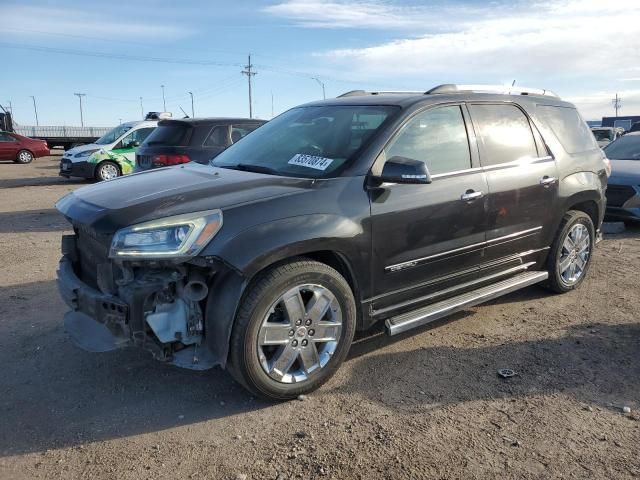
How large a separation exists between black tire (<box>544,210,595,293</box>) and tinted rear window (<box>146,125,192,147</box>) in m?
6.01

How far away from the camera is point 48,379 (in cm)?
354

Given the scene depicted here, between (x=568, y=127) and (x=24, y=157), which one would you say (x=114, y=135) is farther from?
(x=568, y=127)

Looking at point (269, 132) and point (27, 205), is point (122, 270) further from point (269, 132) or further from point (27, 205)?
point (27, 205)

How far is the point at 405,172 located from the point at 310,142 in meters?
0.92

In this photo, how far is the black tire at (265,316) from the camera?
2971 millimetres

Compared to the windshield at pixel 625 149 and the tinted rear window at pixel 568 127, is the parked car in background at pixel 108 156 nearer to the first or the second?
the windshield at pixel 625 149

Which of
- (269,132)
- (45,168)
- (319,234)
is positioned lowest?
(45,168)

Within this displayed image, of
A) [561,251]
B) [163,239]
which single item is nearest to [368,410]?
[163,239]

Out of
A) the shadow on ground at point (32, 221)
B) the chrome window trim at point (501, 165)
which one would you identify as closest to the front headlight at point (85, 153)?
the shadow on ground at point (32, 221)

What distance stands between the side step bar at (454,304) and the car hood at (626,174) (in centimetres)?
462

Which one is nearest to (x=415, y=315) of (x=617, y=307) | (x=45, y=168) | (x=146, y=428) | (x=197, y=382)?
(x=197, y=382)

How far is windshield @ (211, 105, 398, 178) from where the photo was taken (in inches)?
143

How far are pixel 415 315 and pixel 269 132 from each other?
77.0 inches

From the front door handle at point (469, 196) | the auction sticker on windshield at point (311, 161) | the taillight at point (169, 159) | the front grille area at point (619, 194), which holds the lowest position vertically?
the front grille area at point (619, 194)
